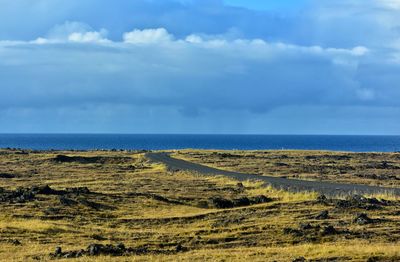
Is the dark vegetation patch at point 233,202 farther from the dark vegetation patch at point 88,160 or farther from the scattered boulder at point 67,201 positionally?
the dark vegetation patch at point 88,160

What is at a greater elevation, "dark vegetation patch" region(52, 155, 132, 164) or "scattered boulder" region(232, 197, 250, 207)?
"dark vegetation patch" region(52, 155, 132, 164)

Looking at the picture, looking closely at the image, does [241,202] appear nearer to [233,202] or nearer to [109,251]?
[233,202]

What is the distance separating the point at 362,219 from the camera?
84.8ft

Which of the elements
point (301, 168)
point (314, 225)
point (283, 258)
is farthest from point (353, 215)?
point (301, 168)

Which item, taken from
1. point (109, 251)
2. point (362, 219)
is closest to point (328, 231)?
point (362, 219)

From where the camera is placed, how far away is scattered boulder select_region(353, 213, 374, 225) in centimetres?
2549

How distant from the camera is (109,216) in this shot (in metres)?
29.1

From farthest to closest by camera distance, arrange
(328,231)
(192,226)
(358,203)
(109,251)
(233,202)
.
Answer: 1. (233,202)
2. (358,203)
3. (192,226)
4. (328,231)
5. (109,251)

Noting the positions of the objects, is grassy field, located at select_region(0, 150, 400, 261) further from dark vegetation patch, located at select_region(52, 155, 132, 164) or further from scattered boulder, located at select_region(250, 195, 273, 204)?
dark vegetation patch, located at select_region(52, 155, 132, 164)

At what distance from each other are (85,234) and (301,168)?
48857mm

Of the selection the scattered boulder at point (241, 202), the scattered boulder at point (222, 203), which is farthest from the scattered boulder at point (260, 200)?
the scattered boulder at point (222, 203)

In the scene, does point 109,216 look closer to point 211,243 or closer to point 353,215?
point 211,243

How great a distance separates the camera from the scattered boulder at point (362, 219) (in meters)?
25.5

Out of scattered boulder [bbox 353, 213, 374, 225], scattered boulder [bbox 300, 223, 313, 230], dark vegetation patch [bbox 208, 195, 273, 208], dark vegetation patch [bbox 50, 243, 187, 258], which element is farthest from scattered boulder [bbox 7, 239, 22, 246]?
scattered boulder [bbox 353, 213, 374, 225]
